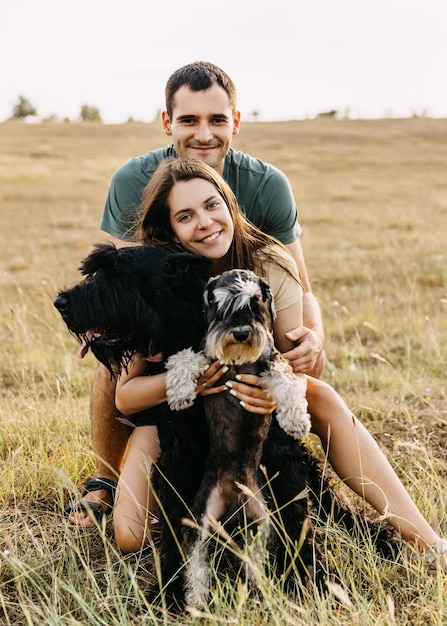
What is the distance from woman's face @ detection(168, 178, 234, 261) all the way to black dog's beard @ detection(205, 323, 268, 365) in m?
0.96

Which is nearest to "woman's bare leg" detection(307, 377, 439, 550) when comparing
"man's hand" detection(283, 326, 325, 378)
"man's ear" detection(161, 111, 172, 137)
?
"man's hand" detection(283, 326, 325, 378)

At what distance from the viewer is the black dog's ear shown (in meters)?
3.38

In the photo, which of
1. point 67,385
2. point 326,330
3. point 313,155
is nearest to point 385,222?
point 326,330

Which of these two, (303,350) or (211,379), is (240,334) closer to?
(211,379)

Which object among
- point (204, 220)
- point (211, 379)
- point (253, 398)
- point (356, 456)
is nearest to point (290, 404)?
point (253, 398)

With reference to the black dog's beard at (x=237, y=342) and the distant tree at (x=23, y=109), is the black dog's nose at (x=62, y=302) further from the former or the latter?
the distant tree at (x=23, y=109)

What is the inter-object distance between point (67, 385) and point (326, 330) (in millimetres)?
3204

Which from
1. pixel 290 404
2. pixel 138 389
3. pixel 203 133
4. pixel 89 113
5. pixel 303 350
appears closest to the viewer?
pixel 290 404

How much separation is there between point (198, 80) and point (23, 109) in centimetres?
6537

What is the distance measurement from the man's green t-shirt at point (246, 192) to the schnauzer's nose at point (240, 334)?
7.11 ft

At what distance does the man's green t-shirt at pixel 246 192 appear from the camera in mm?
4902

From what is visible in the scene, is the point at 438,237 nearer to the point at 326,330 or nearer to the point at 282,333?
the point at 326,330

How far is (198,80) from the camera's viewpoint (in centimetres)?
465

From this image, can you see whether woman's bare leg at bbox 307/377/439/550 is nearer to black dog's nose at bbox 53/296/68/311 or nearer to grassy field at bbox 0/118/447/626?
grassy field at bbox 0/118/447/626
